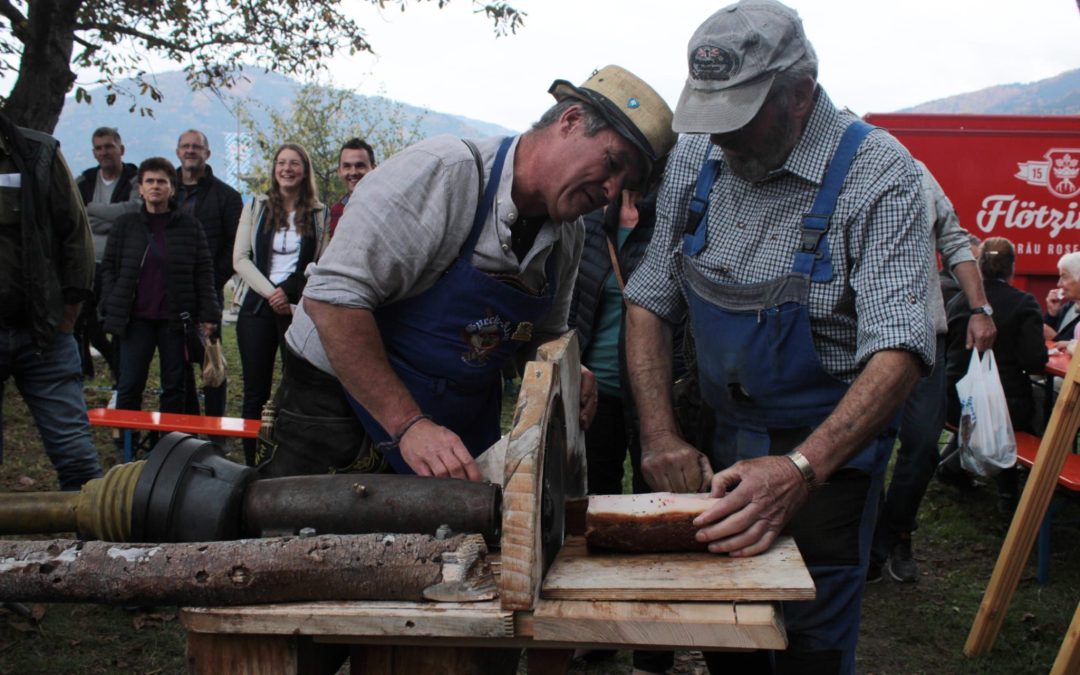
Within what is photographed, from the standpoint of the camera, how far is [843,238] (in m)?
2.01

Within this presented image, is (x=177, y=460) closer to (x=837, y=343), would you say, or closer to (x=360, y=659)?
(x=360, y=659)

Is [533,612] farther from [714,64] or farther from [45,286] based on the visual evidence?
[45,286]

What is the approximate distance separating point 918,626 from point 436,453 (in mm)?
3196

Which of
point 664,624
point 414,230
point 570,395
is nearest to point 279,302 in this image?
point 414,230

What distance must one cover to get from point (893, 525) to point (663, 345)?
2.92m

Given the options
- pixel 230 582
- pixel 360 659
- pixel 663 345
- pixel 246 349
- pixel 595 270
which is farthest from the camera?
pixel 246 349

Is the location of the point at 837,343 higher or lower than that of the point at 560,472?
higher

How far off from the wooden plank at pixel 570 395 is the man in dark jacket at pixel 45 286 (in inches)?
97.3

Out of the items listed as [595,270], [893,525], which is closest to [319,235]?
[595,270]

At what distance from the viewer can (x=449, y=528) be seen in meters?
1.62

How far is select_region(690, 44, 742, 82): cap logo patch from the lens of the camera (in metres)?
1.97

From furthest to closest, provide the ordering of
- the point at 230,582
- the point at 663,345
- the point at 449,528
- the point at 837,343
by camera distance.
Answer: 1. the point at 663,345
2. the point at 837,343
3. the point at 449,528
4. the point at 230,582

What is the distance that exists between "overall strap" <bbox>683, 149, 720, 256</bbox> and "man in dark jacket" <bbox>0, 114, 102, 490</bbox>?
8.55 feet

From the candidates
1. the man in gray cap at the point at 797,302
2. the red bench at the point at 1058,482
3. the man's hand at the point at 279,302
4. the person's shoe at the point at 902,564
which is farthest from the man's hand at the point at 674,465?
the man's hand at the point at 279,302
